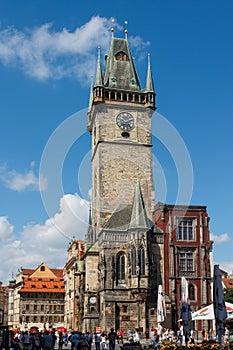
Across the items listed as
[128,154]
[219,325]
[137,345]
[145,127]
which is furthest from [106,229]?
[219,325]

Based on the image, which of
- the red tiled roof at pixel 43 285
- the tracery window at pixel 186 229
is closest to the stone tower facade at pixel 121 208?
the tracery window at pixel 186 229

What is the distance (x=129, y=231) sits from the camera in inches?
2110

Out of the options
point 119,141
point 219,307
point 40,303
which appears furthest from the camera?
point 40,303

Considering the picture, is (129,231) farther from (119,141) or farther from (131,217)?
(119,141)

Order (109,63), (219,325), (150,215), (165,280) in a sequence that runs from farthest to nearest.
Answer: (109,63) < (150,215) < (165,280) < (219,325)

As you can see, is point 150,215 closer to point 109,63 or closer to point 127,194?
point 127,194

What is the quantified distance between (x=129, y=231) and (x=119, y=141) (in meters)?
14.9

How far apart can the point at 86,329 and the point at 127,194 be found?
17.8 m

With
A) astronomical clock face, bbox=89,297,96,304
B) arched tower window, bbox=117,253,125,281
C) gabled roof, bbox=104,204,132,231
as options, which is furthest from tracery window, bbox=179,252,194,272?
astronomical clock face, bbox=89,297,96,304

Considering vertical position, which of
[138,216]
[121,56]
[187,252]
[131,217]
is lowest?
[187,252]

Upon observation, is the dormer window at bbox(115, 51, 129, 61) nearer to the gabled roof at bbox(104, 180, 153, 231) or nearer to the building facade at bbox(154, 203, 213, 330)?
the gabled roof at bbox(104, 180, 153, 231)

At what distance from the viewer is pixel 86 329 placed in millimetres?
53969

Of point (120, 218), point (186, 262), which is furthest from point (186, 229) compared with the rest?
point (120, 218)

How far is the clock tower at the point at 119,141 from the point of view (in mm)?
61875
